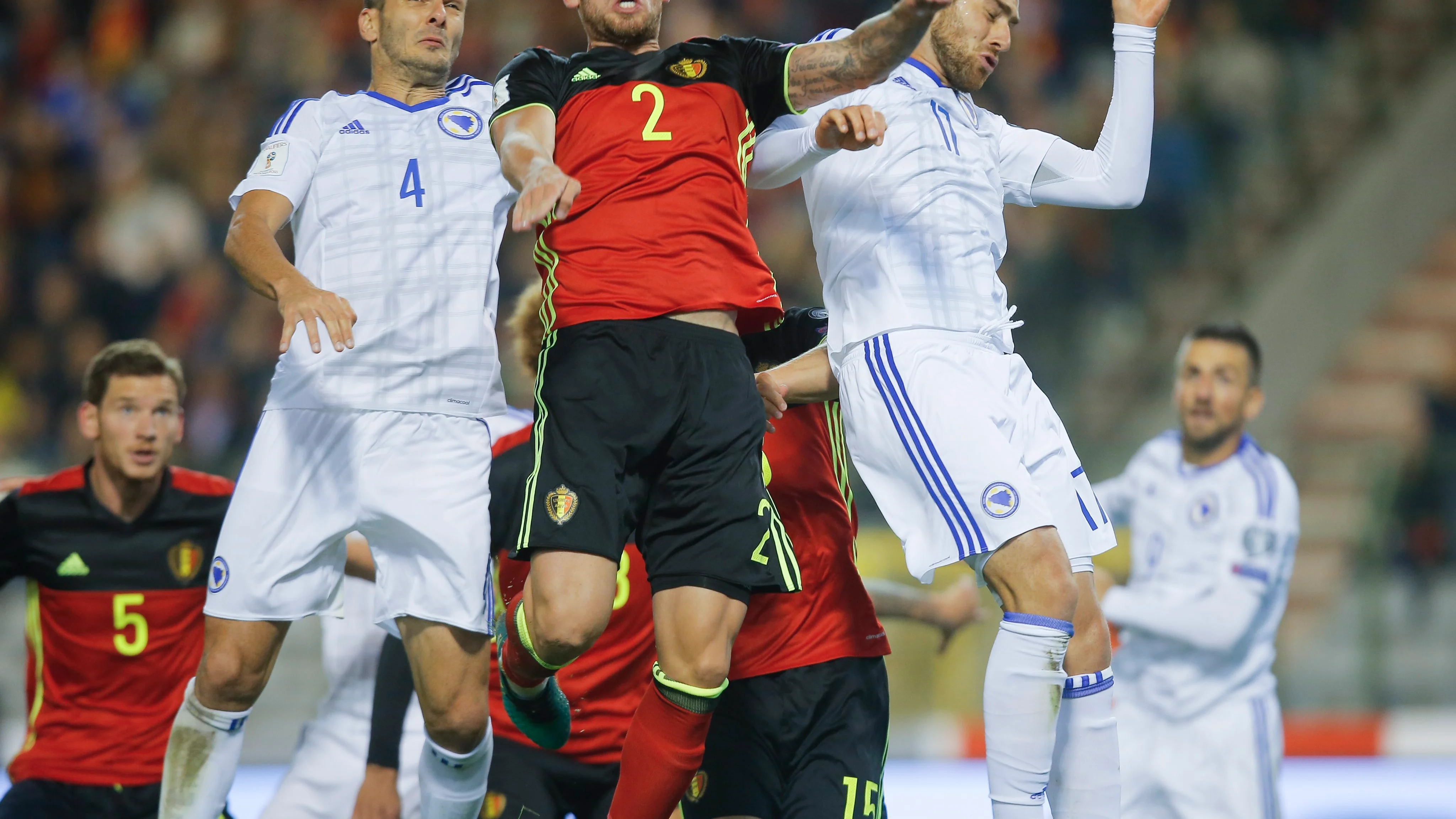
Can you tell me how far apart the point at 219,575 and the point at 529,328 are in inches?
50.8

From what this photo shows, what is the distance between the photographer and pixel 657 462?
12.5 feet

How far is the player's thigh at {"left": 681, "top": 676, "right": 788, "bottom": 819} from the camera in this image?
13.7 feet

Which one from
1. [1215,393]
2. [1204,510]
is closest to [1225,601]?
[1204,510]

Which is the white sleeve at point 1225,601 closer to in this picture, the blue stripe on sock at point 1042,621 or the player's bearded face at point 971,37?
the blue stripe on sock at point 1042,621

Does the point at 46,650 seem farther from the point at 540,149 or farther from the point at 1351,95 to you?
the point at 1351,95

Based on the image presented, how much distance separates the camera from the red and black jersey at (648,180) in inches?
151

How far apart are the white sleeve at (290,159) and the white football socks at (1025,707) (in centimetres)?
222

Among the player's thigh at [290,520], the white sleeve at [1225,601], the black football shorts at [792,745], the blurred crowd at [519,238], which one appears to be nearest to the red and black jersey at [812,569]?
the black football shorts at [792,745]

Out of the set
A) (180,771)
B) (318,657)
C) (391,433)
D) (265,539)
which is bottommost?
(318,657)

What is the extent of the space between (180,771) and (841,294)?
2175mm

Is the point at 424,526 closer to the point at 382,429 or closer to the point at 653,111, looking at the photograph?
the point at 382,429

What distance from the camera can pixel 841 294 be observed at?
14.1ft

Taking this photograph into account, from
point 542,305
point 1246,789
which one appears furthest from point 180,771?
point 1246,789

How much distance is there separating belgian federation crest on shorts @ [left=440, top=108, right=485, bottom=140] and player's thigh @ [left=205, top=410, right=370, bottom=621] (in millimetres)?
851
